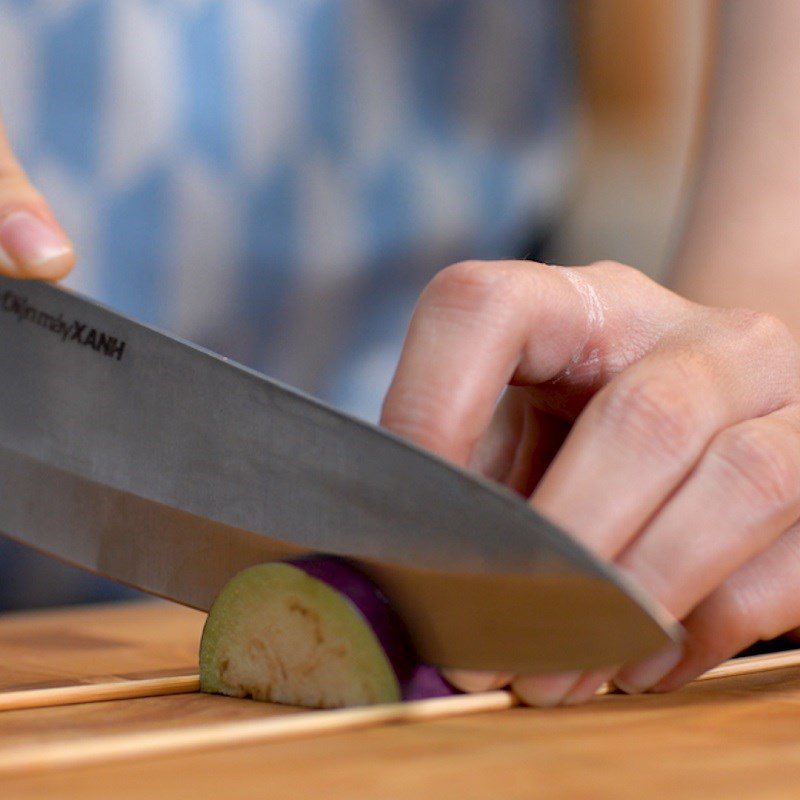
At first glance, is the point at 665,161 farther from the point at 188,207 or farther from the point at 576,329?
the point at 576,329

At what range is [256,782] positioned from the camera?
0.50 metres

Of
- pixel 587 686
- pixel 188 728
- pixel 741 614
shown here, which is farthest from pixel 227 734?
pixel 741 614

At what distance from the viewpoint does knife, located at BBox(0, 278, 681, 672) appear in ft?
1.96

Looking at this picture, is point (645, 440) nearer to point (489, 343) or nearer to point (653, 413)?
point (653, 413)

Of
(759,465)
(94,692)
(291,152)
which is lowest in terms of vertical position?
(94,692)

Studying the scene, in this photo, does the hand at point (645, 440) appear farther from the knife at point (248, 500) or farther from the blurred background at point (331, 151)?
the blurred background at point (331, 151)

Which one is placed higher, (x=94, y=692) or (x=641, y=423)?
(x=641, y=423)

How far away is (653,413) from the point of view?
2.28 ft

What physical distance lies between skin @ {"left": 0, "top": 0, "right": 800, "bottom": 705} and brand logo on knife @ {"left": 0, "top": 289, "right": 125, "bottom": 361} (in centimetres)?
5

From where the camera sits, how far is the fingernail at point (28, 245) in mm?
729

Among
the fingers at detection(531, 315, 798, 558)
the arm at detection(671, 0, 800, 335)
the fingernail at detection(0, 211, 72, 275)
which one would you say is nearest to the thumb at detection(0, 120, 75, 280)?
the fingernail at detection(0, 211, 72, 275)

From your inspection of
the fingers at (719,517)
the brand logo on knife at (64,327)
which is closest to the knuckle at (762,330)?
the fingers at (719,517)

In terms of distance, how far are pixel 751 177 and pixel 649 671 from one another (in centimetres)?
76

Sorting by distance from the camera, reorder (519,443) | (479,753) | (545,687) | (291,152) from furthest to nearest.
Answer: (291,152) < (519,443) < (545,687) < (479,753)
